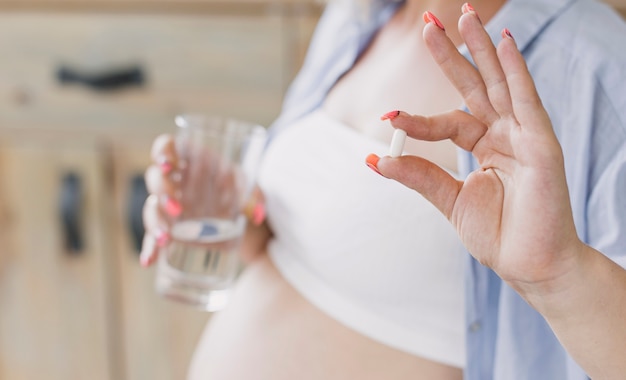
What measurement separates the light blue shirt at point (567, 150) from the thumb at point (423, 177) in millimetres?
150

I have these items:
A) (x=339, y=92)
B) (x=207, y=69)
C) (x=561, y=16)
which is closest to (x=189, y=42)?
(x=207, y=69)

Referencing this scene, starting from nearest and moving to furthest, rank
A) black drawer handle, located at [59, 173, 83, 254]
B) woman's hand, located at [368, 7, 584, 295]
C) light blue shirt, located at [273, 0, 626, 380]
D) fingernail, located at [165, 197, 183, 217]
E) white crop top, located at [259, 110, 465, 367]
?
1. woman's hand, located at [368, 7, 584, 295]
2. light blue shirt, located at [273, 0, 626, 380]
3. white crop top, located at [259, 110, 465, 367]
4. fingernail, located at [165, 197, 183, 217]
5. black drawer handle, located at [59, 173, 83, 254]

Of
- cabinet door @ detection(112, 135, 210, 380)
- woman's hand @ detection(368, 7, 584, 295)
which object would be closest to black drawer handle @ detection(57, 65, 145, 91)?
cabinet door @ detection(112, 135, 210, 380)

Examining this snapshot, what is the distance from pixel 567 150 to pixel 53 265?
120 centimetres

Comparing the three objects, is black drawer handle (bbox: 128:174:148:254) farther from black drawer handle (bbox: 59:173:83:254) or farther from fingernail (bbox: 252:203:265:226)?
fingernail (bbox: 252:203:265:226)

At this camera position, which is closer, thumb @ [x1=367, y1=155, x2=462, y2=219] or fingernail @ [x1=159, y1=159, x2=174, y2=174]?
thumb @ [x1=367, y1=155, x2=462, y2=219]

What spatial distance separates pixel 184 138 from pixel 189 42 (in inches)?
23.2

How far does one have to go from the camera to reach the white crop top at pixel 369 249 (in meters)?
0.73

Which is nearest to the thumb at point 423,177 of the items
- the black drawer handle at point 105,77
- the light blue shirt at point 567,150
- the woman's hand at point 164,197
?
the light blue shirt at point 567,150

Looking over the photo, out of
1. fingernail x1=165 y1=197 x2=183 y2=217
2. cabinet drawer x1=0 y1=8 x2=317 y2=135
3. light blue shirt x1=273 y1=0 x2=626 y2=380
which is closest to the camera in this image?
light blue shirt x1=273 y1=0 x2=626 y2=380

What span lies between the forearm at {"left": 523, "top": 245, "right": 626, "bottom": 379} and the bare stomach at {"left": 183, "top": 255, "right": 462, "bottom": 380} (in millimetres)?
251

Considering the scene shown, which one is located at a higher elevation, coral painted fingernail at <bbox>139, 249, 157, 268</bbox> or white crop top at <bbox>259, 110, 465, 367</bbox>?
white crop top at <bbox>259, 110, 465, 367</bbox>

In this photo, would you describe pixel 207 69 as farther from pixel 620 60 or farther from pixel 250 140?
pixel 620 60

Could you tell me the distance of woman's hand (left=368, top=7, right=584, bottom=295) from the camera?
46 centimetres
